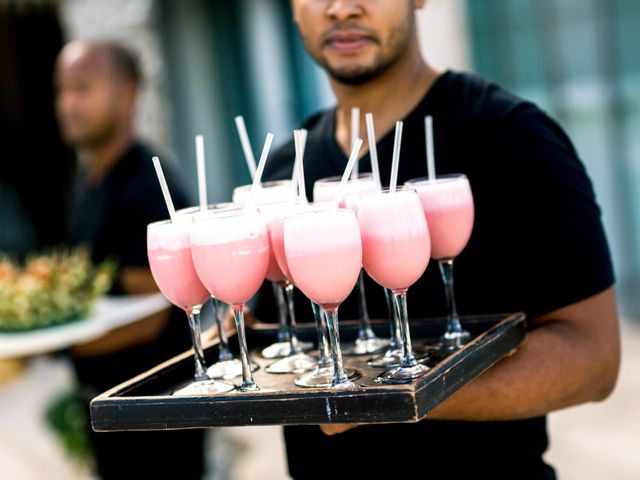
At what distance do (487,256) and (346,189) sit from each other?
1.12 feet

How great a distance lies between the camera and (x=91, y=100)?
4.48 m

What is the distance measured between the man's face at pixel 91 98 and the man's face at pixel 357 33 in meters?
2.29

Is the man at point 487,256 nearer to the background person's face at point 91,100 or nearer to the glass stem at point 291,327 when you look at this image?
the glass stem at point 291,327

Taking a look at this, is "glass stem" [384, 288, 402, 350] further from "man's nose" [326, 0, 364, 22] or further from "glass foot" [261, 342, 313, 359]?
"man's nose" [326, 0, 364, 22]

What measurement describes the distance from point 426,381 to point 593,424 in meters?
3.44

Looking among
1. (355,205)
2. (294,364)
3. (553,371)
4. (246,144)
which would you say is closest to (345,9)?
(246,144)

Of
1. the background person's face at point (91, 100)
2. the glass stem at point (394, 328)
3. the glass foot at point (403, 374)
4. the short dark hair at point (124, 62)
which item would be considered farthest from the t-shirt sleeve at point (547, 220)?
the short dark hair at point (124, 62)

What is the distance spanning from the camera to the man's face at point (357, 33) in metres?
2.21

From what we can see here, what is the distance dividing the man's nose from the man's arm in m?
0.77

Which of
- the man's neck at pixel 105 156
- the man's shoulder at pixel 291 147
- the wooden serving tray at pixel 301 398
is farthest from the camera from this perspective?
the man's neck at pixel 105 156

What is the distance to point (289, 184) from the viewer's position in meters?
2.32

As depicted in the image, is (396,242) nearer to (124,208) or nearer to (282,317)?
(282,317)

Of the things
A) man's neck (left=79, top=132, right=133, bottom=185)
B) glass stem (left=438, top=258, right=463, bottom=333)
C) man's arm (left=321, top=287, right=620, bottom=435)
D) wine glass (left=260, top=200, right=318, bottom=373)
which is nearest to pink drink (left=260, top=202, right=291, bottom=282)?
wine glass (left=260, top=200, right=318, bottom=373)

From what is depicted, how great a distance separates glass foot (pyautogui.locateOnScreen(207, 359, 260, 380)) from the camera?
79.5 inches
